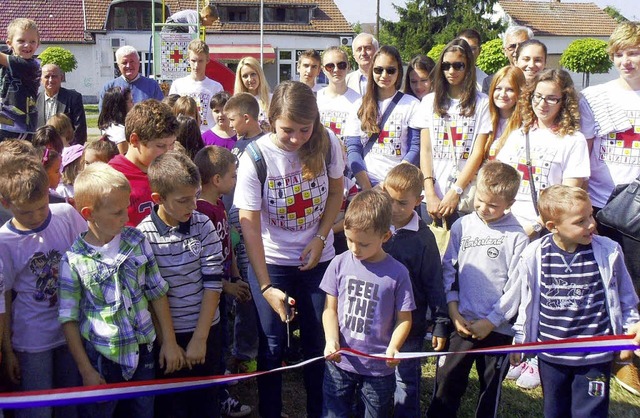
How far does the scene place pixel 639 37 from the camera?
155 inches

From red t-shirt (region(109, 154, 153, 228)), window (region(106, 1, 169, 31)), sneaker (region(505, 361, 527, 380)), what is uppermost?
window (region(106, 1, 169, 31))

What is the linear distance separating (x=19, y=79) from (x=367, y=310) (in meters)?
3.78

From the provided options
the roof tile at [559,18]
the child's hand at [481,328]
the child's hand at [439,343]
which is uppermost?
the roof tile at [559,18]

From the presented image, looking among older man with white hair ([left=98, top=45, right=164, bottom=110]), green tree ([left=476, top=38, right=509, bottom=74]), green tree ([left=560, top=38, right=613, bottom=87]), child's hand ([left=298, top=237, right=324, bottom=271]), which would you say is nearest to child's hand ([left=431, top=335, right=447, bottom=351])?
child's hand ([left=298, top=237, right=324, bottom=271])

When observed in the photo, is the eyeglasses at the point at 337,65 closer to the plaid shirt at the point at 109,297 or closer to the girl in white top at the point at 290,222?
the girl in white top at the point at 290,222

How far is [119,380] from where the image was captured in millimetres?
2799

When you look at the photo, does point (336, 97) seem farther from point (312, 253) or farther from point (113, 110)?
point (312, 253)

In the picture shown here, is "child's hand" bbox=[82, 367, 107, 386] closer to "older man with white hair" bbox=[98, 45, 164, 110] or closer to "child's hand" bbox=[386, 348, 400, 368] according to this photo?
"child's hand" bbox=[386, 348, 400, 368]

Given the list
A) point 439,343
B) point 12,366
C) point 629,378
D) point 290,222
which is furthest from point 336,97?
point 12,366

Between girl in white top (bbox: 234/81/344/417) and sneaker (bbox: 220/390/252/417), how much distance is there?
397 mm

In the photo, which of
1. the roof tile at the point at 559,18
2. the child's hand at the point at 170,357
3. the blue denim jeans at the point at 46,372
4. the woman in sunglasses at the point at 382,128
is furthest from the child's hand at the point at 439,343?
the roof tile at the point at 559,18

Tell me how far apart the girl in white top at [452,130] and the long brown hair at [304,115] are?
1469 millimetres

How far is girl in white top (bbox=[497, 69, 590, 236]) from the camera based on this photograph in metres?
3.79

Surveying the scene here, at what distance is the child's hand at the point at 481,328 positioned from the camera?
10.6 feet
